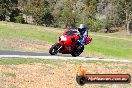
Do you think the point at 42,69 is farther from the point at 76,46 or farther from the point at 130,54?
the point at 130,54

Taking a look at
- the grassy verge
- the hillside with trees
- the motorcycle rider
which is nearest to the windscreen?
the motorcycle rider

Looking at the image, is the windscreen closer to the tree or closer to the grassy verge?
the grassy verge

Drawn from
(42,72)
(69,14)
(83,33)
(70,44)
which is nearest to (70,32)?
(70,44)

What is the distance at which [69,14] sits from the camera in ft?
375

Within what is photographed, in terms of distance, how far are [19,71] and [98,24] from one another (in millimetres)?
98883

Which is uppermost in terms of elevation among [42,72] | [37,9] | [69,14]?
[37,9]

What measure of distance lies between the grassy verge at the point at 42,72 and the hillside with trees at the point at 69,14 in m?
82.8

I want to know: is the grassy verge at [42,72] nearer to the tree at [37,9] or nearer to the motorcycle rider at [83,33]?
the motorcycle rider at [83,33]

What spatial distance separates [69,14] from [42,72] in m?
96.5

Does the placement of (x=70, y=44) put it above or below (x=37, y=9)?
below

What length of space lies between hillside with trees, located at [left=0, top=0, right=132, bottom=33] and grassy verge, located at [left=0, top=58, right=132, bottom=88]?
82.8m

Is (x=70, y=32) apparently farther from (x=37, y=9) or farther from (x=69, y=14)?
(x=69, y=14)

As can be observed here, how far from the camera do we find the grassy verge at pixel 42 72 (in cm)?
1656

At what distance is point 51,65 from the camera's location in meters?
20.1
